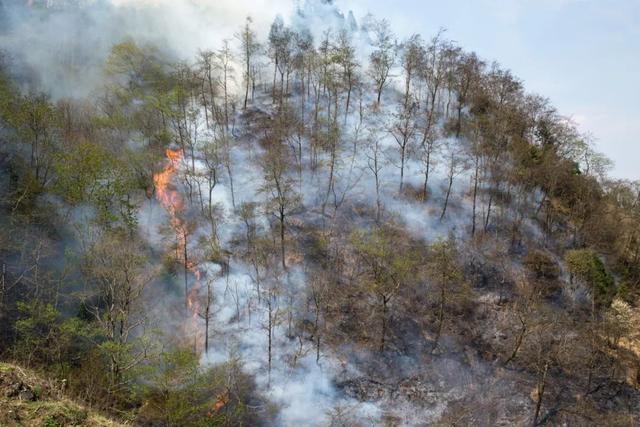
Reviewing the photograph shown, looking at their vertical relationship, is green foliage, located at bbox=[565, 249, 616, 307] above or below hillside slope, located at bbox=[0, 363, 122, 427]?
above

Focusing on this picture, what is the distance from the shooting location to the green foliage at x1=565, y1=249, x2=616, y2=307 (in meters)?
43.1

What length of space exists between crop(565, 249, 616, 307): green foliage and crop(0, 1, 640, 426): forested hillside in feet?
1.05

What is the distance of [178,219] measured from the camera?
160 feet

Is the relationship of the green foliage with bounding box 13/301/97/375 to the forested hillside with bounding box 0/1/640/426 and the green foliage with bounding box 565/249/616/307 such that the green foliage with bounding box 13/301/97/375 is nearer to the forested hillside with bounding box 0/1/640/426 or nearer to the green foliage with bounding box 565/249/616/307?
the forested hillside with bounding box 0/1/640/426

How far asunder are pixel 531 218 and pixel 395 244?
17.3 metres

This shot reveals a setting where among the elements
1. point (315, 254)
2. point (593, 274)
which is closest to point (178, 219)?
point (315, 254)

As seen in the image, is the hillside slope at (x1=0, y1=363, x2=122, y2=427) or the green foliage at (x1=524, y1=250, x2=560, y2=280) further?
the green foliage at (x1=524, y1=250, x2=560, y2=280)

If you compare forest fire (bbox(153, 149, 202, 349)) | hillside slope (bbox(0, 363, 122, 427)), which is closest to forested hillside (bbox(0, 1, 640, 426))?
forest fire (bbox(153, 149, 202, 349))

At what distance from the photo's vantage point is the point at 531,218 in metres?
52.1

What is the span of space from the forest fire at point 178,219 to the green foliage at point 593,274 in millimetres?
36021

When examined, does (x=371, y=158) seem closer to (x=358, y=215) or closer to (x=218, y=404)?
(x=358, y=215)

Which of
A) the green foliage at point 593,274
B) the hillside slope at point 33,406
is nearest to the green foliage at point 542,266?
the green foliage at point 593,274

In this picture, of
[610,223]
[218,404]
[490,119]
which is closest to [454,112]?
[490,119]

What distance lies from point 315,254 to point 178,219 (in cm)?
1514
